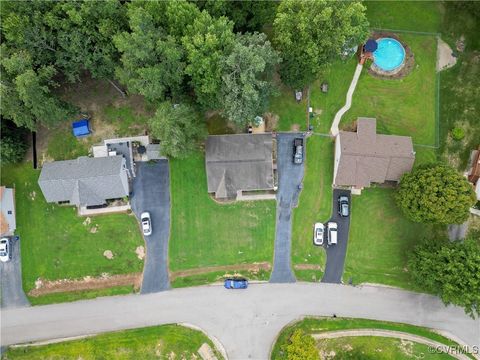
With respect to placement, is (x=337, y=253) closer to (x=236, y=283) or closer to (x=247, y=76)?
(x=236, y=283)

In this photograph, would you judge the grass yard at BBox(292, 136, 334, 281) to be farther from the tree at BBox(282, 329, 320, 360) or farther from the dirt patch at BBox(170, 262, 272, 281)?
the tree at BBox(282, 329, 320, 360)

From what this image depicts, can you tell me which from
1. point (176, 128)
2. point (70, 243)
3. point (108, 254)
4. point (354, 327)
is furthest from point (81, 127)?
point (354, 327)

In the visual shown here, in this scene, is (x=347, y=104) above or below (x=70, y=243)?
above

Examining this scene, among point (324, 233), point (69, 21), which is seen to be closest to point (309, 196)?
point (324, 233)

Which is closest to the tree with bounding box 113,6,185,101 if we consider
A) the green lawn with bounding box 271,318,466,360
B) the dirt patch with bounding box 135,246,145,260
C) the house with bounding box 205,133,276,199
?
the house with bounding box 205,133,276,199


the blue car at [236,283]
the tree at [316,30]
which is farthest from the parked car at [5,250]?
the tree at [316,30]

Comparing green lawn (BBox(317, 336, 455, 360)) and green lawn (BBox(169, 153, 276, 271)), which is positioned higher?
A: green lawn (BBox(169, 153, 276, 271))
